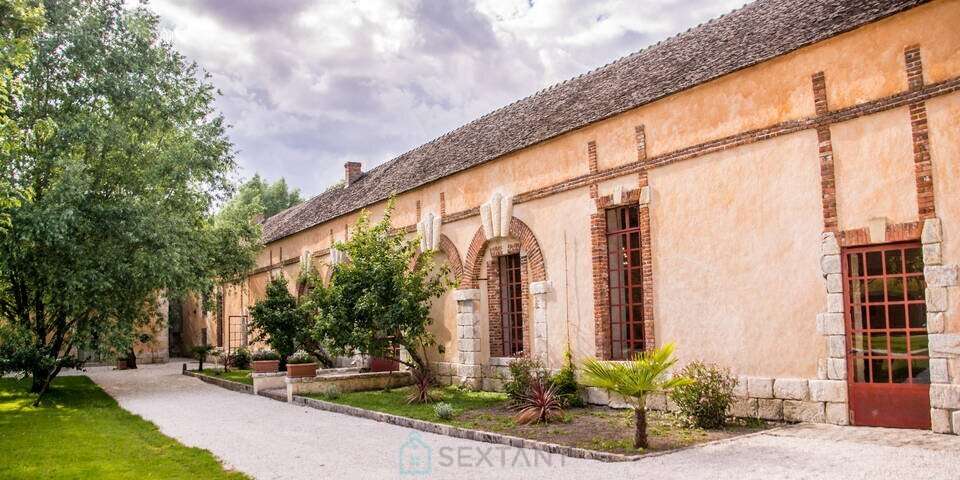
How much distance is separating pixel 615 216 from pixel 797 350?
4155 mm

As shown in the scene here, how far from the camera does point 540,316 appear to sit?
44.8ft

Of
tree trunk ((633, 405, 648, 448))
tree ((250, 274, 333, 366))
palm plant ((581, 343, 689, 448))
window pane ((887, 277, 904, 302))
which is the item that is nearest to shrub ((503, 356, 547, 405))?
palm plant ((581, 343, 689, 448))

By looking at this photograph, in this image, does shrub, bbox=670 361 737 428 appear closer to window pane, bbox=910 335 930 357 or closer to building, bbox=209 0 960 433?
building, bbox=209 0 960 433

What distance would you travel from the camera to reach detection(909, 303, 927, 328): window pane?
8.52 m

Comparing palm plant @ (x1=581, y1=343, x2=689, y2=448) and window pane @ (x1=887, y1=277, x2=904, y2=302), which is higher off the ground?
window pane @ (x1=887, y1=277, x2=904, y2=302)

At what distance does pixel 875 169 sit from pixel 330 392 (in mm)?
11080

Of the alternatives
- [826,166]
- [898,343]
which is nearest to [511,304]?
[826,166]

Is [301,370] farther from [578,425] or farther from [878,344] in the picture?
[878,344]

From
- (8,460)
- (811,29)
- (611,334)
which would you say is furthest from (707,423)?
(8,460)

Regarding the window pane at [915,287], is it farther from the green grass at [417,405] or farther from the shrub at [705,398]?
the green grass at [417,405]

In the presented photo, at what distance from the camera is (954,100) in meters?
8.09

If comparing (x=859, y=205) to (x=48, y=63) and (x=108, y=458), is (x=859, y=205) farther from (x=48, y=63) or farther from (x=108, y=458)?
(x=48, y=63)

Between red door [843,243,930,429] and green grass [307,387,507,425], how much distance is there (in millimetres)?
5551

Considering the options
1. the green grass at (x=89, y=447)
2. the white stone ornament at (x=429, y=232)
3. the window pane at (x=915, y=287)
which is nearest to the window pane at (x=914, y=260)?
the window pane at (x=915, y=287)
